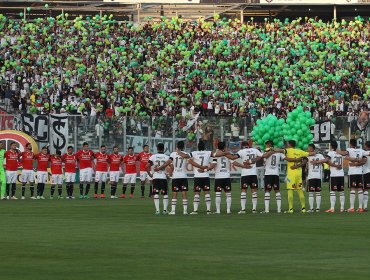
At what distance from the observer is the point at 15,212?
38.2 meters

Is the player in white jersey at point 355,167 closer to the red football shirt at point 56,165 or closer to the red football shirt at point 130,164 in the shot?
the red football shirt at point 130,164

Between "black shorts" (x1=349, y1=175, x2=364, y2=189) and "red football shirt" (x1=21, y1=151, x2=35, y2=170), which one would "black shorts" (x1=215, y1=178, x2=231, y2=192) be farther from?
"red football shirt" (x1=21, y1=151, x2=35, y2=170)

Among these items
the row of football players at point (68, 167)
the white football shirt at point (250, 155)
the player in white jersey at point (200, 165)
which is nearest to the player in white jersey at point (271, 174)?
the white football shirt at point (250, 155)

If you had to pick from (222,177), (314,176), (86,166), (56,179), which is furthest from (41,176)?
(314,176)

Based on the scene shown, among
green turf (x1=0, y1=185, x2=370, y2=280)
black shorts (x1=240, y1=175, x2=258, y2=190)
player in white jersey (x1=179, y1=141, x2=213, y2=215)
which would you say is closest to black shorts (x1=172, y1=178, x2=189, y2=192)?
player in white jersey (x1=179, y1=141, x2=213, y2=215)

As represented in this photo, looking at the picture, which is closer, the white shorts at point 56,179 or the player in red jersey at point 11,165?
the player in red jersey at point 11,165

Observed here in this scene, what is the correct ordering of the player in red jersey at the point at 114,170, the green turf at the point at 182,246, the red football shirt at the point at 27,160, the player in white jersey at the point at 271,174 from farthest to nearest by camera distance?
the player in red jersey at the point at 114,170
the red football shirt at the point at 27,160
the player in white jersey at the point at 271,174
the green turf at the point at 182,246

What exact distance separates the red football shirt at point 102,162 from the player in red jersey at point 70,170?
1068 mm

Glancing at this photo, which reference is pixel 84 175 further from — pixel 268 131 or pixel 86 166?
pixel 268 131

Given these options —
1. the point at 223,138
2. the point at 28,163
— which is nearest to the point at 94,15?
the point at 223,138

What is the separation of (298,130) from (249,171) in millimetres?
18536

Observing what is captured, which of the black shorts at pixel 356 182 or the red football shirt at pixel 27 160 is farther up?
the red football shirt at pixel 27 160

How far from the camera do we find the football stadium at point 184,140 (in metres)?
23.8

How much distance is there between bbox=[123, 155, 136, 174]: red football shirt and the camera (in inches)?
1978
